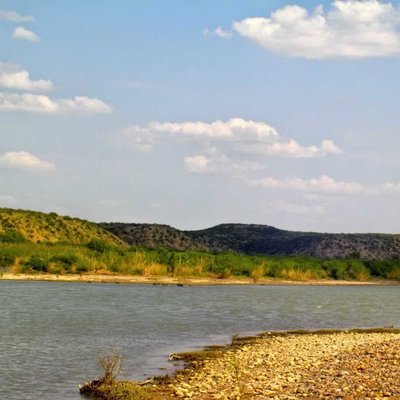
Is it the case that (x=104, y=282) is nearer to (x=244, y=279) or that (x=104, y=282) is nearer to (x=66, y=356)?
(x=244, y=279)

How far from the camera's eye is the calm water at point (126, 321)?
22984 millimetres

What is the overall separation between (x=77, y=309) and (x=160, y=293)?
19696 mm

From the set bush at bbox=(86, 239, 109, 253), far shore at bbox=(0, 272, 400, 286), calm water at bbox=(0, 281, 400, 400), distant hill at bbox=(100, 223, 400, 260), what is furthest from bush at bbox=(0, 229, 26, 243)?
distant hill at bbox=(100, 223, 400, 260)

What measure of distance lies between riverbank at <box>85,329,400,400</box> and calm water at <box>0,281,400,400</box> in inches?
76.3

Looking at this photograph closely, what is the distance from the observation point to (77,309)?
144 ft

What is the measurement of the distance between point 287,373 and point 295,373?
0.22 m

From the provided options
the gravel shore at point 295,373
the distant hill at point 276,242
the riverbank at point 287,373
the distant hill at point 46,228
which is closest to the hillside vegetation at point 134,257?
the distant hill at point 46,228

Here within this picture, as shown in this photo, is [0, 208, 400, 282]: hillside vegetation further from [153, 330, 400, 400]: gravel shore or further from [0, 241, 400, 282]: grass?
[153, 330, 400, 400]: gravel shore

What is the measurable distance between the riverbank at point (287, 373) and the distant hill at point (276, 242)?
120808 millimetres

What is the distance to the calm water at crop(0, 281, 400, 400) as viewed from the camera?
2298 centimetres

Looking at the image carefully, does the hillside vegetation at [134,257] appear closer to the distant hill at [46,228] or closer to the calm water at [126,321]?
the distant hill at [46,228]

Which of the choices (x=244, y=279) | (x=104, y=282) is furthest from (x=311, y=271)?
(x=104, y=282)

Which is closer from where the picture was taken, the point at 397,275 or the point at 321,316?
the point at 321,316

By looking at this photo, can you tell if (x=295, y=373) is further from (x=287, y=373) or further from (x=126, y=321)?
(x=126, y=321)
